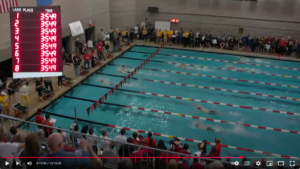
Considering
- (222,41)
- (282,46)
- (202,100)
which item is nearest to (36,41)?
(202,100)

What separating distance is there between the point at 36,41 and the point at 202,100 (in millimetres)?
7223

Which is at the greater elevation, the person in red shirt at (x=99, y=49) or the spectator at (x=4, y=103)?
the person in red shirt at (x=99, y=49)

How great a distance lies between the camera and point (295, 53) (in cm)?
1795

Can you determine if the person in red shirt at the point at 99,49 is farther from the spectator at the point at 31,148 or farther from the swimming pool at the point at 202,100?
the spectator at the point at 31,148

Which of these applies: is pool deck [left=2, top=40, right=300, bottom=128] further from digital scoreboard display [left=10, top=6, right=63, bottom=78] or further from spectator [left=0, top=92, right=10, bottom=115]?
digital scoreboard display [left=10, top=6, right=63, bottom=78]

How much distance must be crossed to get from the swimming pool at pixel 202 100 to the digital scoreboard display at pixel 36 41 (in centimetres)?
246

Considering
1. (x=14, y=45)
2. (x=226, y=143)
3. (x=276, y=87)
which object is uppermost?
(x=14, y=45)

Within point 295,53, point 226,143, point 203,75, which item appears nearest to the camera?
point 226,143

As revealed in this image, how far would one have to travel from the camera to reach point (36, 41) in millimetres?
7859

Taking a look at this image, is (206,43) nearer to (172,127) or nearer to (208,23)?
(208,23)

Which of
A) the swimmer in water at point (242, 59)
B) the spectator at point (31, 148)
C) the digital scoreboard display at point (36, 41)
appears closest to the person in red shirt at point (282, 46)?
the swimmer in water at point (242, 59)

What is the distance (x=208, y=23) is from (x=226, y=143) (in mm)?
13602

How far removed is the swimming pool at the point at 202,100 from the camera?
9.12m

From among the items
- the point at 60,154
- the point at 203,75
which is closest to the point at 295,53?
the point at 203,75
